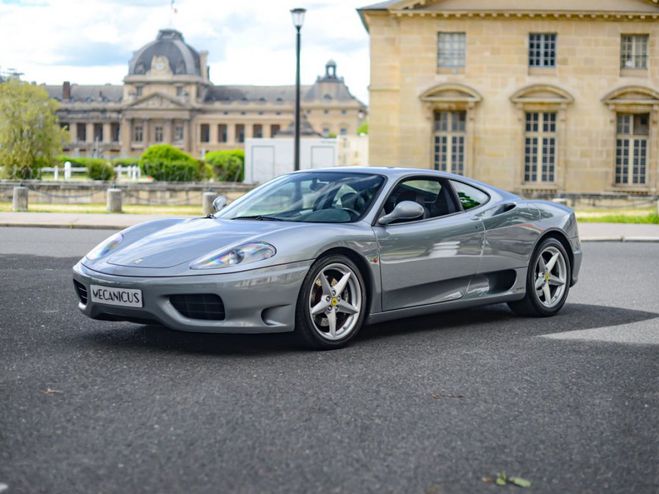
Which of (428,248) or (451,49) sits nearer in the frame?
(428,248)

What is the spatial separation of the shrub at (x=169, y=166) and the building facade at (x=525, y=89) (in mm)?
22068

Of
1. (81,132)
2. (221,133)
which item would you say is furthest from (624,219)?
(81,132)

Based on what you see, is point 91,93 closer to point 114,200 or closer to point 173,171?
point 173,171

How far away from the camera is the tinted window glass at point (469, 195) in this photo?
812cm

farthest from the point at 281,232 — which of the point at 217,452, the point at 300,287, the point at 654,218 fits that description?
the point at 654,218

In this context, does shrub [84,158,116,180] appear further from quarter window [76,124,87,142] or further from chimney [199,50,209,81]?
quarter window [76,124,87,142]

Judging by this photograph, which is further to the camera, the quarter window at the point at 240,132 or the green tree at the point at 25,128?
the quarter window at the point at 240,132

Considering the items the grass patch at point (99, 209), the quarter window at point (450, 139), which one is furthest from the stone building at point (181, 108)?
the grass patch at point (99, 209)

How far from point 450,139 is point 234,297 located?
36465mm

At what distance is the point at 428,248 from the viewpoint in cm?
753

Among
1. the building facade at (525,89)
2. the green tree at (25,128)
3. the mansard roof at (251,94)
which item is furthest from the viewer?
the mansard roof at (251,94)

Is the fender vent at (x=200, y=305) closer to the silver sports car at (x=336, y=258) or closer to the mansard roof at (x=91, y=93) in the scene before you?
A: the silver sports car at (x=336, y=258)

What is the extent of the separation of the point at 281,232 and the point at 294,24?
21.1 metres

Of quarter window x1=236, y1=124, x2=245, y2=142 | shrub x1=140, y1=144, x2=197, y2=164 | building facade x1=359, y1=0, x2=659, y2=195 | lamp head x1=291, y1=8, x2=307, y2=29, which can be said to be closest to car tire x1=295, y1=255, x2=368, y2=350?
lamp head x1=291, y1=8, x2=307, y2=29
